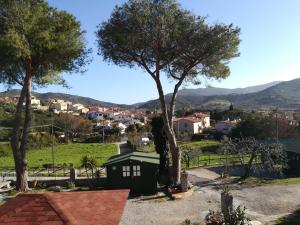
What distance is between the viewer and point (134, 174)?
2550 centimetres

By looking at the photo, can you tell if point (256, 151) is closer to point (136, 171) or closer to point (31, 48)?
point (136, 171)

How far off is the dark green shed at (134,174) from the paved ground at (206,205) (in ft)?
5.27

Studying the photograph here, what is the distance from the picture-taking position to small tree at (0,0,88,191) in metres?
24.5

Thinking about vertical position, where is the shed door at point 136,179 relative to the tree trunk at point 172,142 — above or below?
below

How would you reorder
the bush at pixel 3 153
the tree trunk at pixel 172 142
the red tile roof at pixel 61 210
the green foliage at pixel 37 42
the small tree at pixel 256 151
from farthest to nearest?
the bush at pixel 3 153, the small tree at pixel 256 151, the tree trunk at pixel 172 142, the green foliage at pixel 37 42, the red tile roof at pixel 61 210

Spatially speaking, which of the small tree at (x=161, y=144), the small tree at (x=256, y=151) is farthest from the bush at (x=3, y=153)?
the small tree at (x=256, y=151)

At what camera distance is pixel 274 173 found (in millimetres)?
35000

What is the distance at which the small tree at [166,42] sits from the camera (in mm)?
25797

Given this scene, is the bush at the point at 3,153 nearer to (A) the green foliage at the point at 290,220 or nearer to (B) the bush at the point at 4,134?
(B) the bush at the point at 4,134

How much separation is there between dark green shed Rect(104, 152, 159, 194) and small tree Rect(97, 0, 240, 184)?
2.19m

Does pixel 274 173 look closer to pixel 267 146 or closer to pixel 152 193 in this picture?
pixel 267 146

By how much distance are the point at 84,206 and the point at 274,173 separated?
26.6 m

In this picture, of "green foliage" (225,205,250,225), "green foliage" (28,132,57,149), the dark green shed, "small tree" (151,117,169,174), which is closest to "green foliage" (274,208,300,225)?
"green foliage" (225,205,250,225)

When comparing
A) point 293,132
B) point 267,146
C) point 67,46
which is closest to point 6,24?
point 67,46
